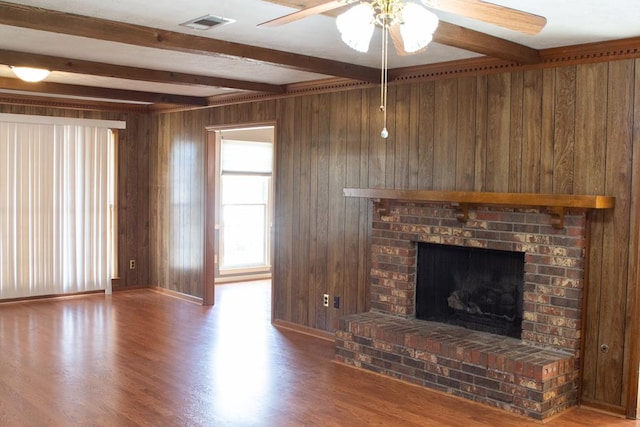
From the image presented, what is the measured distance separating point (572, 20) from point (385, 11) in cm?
177

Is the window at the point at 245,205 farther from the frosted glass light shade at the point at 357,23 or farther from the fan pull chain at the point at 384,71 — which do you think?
the frosted glass light shade at the point at 357,23

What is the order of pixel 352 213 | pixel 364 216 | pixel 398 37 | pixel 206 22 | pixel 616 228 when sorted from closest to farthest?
pixel 398 37 < pixel 206 22 < pixel 616 228 < pixel 364 216 < pixel 352 213

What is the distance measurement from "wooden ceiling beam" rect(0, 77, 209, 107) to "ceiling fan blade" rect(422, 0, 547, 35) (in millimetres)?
5192

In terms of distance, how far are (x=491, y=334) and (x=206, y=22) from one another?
9.78ft

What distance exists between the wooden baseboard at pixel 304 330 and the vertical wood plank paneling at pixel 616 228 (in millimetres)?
2502

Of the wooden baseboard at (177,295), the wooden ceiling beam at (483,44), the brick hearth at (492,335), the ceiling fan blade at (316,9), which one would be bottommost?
the wooden baseboard at (177,295)

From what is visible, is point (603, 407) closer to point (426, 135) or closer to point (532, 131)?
point (532, 131)

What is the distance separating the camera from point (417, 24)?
2316mm

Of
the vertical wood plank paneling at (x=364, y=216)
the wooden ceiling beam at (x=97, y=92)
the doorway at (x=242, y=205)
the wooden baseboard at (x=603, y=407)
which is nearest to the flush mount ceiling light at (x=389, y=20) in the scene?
the wooden baseboard at (x=603, y=407)

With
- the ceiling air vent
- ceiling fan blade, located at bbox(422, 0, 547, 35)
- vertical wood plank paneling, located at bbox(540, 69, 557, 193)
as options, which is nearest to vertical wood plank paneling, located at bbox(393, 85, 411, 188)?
vertical wood plank paneling, located at bbox(540, 69, 557, 193)

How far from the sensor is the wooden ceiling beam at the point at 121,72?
4914 mm

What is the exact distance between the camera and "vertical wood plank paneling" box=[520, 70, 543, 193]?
450cm

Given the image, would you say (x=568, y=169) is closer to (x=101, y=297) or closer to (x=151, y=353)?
(x=151, y=353)

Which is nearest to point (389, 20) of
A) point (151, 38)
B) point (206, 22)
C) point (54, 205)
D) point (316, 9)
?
point (316, 9)
